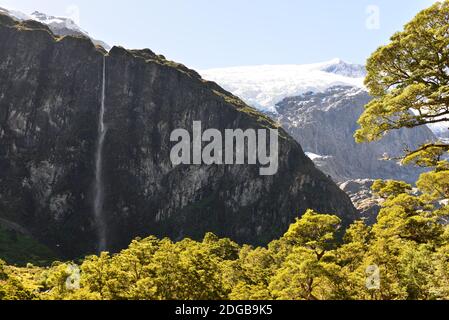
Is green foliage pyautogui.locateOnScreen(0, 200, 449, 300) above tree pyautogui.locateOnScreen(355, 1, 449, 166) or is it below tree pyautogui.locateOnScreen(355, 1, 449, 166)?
below

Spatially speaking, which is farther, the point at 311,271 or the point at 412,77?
the point at 311,271

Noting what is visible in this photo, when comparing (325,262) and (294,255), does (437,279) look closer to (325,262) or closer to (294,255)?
(325,262)

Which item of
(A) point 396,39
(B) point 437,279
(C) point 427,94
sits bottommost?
(B) point 437,279

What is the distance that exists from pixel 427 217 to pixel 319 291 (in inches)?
856

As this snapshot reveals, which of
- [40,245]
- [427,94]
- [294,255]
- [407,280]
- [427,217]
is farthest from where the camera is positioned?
[40,245]

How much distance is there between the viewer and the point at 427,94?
92.5 ft

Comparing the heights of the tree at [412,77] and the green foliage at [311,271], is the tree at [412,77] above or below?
above

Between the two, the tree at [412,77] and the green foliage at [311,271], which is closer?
the tree at [412,77]

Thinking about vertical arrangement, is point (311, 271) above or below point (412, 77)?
below

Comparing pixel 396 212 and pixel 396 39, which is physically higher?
pixel 396 39

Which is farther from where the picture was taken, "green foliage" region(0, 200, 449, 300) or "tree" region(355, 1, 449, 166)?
"green foliage" region(0, 200, 449, 300)
